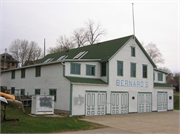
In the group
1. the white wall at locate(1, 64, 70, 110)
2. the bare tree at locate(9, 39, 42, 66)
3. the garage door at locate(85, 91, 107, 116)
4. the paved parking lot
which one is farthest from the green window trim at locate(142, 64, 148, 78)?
the bare tree at locate(9, 39, 42, 66)

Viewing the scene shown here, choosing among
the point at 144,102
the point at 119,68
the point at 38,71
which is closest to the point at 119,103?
the point at 119,68

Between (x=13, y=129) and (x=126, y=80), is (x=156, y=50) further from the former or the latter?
(x=13, y=129)

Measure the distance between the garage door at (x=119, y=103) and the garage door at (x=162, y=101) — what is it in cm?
621

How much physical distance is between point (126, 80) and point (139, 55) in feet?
13.6

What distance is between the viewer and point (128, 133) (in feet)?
44.8

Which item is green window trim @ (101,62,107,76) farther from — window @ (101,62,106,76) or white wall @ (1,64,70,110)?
white wall @ (1,64,70,110)

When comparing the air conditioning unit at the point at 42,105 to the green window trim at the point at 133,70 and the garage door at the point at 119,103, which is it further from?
the green window trim at the point at 133,70

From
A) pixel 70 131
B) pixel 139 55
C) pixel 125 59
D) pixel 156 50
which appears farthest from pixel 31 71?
pixel 156 50

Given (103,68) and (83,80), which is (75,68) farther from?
(103,68)

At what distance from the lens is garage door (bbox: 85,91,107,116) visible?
21.4m

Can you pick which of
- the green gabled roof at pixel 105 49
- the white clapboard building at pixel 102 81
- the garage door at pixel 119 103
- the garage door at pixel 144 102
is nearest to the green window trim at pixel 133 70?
the white clapboard building at pixel 102 81

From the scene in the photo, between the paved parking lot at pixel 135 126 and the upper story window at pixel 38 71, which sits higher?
the upper story window at pixel 38 71

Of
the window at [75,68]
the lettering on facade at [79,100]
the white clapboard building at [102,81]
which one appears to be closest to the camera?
the lettering on facade at [79,100]

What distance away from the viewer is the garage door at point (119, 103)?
23753 mm
